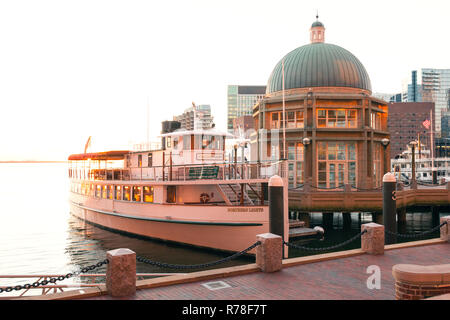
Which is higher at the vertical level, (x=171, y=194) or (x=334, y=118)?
(x=334, y=118)

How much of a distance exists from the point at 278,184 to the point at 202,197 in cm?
797

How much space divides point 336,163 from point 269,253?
955 inches

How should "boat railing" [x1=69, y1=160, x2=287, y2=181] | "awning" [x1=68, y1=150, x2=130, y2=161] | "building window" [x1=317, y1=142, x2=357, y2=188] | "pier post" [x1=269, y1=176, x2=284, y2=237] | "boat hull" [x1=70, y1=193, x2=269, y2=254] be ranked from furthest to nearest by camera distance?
"building window" [x1=317, y1=142, x2=357, y2=188], "awning" [x1=68, y1=150, x2=130, y2=161], "boat railing" [x1=69, y1=160, x2=287, y2=181], "boat hull" [x1=70, y1=193, x2=269, y2=254], "pier post" [x1=269, y1=176, x2=284, y2=237]

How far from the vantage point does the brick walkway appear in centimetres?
877

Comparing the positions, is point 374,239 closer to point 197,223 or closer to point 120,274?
point 120,274

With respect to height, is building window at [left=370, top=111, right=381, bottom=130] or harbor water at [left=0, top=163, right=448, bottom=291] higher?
building window at [left=370, top=111, right=381, bottom=130]

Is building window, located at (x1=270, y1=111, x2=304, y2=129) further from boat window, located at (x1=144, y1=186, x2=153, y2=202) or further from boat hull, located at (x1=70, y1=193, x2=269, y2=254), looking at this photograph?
boat hull, located at (x1=70, y1=193, x2=269, y2=254)

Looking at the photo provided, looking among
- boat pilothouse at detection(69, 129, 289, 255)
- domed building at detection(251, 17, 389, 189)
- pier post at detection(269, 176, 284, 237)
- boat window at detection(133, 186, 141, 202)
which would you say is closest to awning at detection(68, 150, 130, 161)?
boat pilothouse at detection(69, 129, 289, 255)

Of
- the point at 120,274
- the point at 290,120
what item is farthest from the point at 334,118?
the point at 120,274

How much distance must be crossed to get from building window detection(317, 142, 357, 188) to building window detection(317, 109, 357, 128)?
173 centimetres

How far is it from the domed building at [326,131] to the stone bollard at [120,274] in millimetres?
24485

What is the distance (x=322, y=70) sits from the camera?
36.3 m
